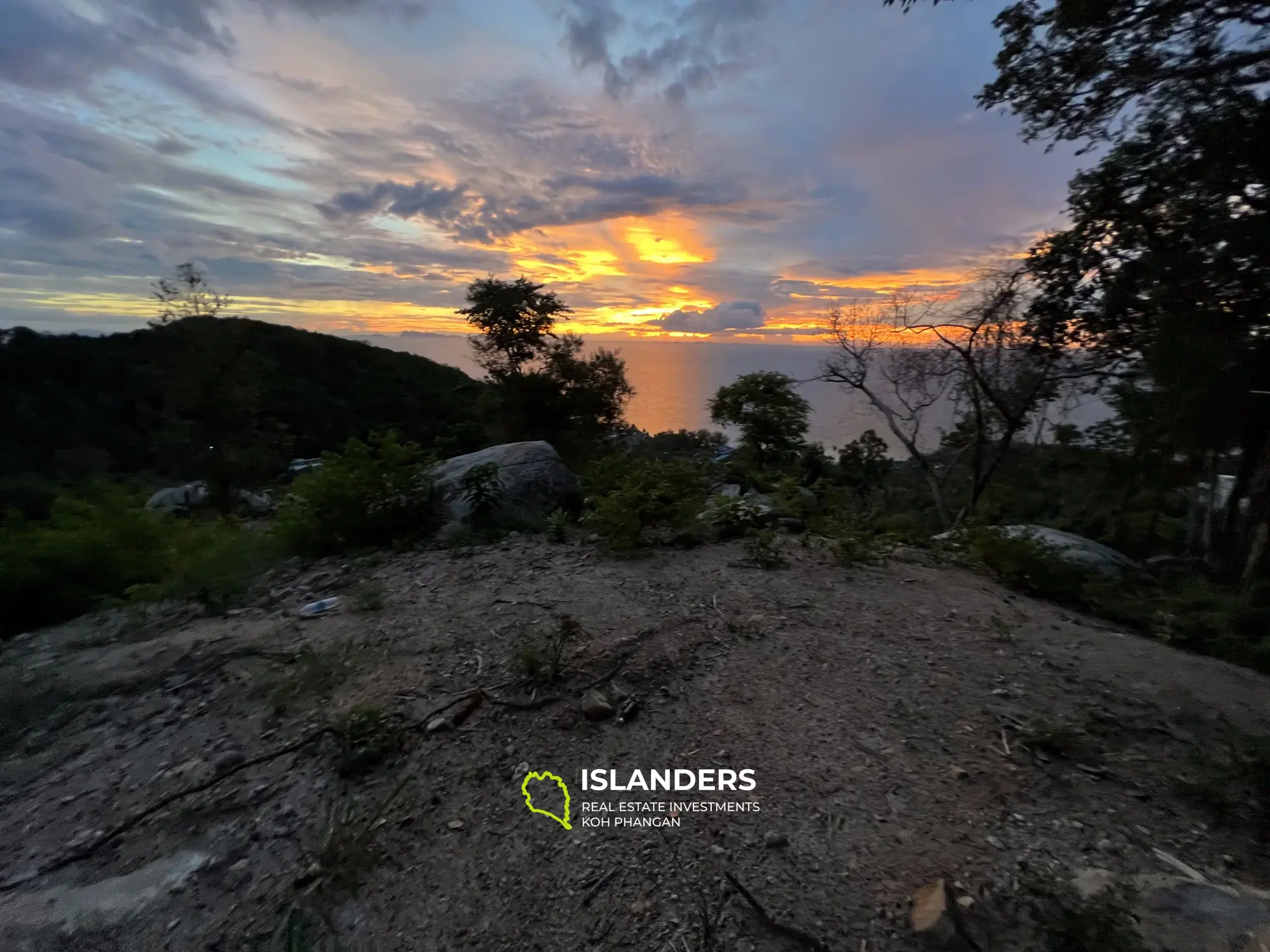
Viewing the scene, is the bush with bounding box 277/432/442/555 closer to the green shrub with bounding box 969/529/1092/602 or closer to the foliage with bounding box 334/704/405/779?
the foliage with bounding box 334/704/405/779

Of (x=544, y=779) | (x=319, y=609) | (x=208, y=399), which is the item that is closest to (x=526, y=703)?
(x=544, y=779)

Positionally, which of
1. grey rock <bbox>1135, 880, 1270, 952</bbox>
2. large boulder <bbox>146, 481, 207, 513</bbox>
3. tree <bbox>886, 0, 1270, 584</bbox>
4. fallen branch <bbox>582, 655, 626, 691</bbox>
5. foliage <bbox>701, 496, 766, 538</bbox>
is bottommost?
large boulder <bbox>146, 481, 207, 513</bbox>

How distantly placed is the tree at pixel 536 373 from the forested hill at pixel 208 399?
2.69ft

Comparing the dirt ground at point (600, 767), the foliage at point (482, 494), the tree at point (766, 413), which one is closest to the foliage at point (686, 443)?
the tree at point (766, 413)

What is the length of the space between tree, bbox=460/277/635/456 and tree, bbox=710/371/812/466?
3951 millimetres

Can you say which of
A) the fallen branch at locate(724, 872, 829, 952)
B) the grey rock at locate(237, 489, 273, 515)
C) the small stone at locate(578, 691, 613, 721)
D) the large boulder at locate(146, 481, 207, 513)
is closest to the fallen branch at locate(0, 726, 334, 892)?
the small stone at locate(578, 691, 613, 721)

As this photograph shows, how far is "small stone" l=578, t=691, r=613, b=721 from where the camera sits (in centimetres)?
290

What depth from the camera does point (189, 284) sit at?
8.74 metres

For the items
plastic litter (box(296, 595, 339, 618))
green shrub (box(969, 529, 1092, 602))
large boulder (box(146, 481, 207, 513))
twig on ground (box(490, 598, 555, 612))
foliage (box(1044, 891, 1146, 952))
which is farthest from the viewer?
large boulder (box(146, 481, 207, 513))

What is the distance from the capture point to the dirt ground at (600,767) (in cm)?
204

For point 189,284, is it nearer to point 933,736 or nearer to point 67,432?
point 933,736

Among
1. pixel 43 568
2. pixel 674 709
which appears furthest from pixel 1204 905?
pixel 43 568

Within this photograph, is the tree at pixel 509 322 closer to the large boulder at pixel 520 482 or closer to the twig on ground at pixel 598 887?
the large boulder at pixel 520 482

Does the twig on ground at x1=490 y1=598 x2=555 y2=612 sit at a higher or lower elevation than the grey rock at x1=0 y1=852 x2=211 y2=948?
higher
